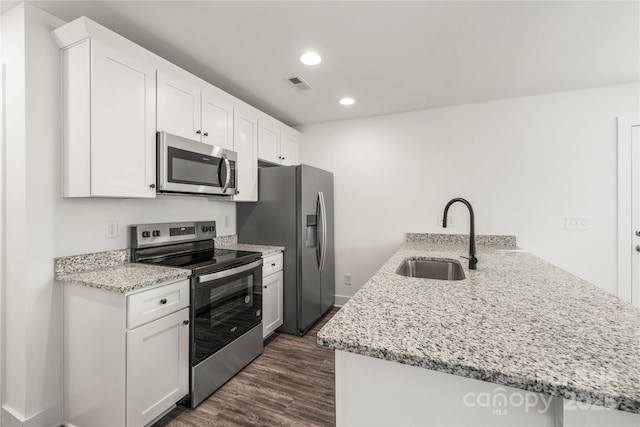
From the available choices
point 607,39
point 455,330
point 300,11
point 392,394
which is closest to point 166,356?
point 392,394

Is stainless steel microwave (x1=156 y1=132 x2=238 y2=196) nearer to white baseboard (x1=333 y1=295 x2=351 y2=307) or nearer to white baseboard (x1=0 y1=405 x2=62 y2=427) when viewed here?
white baseboard (x1=0 y1=405 x2=62 y2=427)

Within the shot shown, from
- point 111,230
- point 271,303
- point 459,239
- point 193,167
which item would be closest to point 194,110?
point 193,167

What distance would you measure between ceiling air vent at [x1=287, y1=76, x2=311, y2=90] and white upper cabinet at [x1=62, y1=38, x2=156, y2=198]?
116 centimetres

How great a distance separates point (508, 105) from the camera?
2924 millimetres

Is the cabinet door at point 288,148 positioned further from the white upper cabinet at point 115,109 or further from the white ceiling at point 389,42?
the white upper cabinet at point 115,109

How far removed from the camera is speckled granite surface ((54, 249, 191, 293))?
147 centimetres

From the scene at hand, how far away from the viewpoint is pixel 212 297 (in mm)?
1917

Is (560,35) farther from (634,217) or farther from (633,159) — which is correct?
(634,217)

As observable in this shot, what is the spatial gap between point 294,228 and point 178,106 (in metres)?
1.40

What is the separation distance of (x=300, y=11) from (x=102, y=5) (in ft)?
3.58

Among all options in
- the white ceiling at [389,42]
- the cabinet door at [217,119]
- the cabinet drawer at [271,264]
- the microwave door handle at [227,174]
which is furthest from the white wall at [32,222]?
the cabinet drawer at [271,264]

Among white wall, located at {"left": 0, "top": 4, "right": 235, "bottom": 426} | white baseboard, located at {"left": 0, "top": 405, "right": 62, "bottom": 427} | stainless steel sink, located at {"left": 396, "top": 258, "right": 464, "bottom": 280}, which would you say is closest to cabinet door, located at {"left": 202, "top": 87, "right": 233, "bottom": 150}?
white wall, located at {"left": 0, "top": 4, "right": 235, "bottom": 426}

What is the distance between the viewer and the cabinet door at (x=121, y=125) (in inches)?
62.6

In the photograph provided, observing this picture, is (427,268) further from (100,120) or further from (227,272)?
(100,120)
